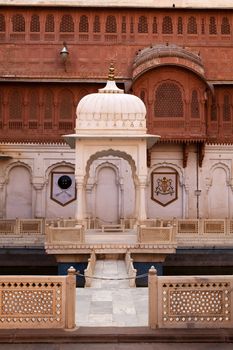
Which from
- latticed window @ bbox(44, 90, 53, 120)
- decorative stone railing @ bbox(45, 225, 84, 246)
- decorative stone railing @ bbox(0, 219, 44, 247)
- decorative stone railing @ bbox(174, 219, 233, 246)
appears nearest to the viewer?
decorative stone railing @ bbox(45, 225, 84, 246)

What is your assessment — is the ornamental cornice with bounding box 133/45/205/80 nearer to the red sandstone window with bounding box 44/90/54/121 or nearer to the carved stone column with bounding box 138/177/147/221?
the red sandstone window with bounding box 44/90/54/121

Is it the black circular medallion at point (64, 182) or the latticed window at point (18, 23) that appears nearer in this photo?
the black circular medallion at point (64, 182)

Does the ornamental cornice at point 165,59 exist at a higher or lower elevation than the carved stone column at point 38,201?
higher

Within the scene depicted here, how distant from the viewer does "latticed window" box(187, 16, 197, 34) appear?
2427 cm

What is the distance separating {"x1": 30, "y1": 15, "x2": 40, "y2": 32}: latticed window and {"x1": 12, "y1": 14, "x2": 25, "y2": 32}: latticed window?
0.42m

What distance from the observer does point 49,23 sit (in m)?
24.2

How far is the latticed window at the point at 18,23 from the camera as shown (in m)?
24.2

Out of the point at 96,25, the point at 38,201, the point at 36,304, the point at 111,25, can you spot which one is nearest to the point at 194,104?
the point at 111,25

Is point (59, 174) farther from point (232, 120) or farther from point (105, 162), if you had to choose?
point (232, 120)

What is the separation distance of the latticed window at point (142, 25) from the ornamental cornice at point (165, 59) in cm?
167

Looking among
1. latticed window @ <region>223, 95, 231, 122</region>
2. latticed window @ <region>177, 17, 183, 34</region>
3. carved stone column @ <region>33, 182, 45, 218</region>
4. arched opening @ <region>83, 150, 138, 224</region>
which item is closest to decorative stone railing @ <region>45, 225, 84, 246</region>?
arched opening @ <region>83, 150, 138, 224</region>

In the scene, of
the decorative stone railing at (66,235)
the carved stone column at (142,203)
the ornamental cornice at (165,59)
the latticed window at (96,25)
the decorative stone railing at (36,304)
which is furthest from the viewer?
the latticed window at (96,25)

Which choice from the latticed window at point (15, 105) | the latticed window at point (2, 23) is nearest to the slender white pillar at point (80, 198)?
the latticed window at point (15, 105)

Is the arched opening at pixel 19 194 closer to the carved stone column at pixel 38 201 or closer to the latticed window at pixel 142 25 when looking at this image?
the carved stone column at pixel 38 201
